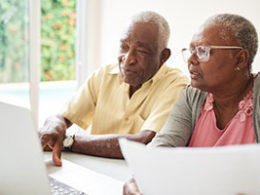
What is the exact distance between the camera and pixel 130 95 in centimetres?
207

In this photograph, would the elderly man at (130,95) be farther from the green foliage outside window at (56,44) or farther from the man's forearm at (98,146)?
the green foliage outside window at (56,44)

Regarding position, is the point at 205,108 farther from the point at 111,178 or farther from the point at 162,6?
the point at 162,6

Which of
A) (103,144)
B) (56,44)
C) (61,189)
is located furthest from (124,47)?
(56,44)

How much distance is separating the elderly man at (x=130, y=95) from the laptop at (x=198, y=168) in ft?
3.17

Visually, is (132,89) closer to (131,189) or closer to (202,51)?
(202,51)

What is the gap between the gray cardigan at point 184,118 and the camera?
4.83 feet

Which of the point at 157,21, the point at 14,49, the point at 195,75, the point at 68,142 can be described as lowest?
the point at 68,142

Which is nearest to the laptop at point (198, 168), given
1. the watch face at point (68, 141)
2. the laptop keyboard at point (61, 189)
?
the laptop keyboard at point (61, 189)

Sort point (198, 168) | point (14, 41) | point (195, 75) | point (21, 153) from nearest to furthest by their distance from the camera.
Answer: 1. point (198, 168)
2. point (21, 153)
3. point (195, 75)
4. point (14, 41)

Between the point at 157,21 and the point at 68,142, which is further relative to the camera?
the point at 157,21

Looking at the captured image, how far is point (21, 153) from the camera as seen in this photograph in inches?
34.9

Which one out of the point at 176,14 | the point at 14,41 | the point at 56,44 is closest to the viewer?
the point at 176,14

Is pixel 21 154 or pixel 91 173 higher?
pixel 21 154

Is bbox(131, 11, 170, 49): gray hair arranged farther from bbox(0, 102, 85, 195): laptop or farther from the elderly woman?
bbox(0, 102, 85, 195): laptop
